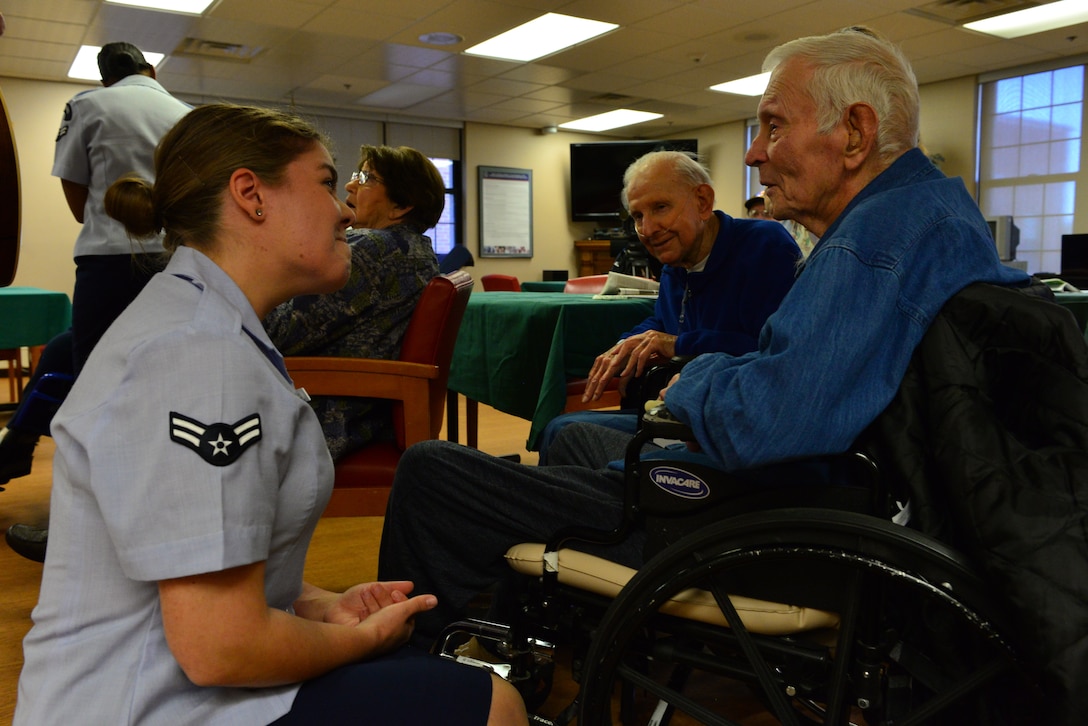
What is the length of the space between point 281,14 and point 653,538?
5.64 meters

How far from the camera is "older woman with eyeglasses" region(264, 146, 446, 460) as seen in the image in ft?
6.17

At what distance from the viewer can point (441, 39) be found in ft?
21.0

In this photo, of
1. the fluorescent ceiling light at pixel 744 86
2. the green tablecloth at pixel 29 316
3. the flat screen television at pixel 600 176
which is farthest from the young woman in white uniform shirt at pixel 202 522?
the flat screen television at pixel 600 176

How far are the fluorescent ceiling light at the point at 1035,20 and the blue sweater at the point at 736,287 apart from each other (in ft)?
16.9

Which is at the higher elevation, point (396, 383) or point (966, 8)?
point (966, 8)

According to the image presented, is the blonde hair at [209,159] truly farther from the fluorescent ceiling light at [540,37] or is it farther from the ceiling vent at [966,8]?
the ceiling vent at [966,8]

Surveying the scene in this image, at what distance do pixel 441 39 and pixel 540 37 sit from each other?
0.78 m

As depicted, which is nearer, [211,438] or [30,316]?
[211,438]

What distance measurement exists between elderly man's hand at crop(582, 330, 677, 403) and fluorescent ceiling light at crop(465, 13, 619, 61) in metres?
4.61

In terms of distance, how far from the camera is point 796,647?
1021 millimetres

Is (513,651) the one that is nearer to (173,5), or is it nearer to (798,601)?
(798,601)

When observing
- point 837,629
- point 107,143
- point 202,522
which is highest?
point 107,143

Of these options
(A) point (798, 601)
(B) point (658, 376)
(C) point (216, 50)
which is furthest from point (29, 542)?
(C) point (216, 50)

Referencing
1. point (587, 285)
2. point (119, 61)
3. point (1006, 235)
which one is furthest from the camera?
point (1006, 235)
